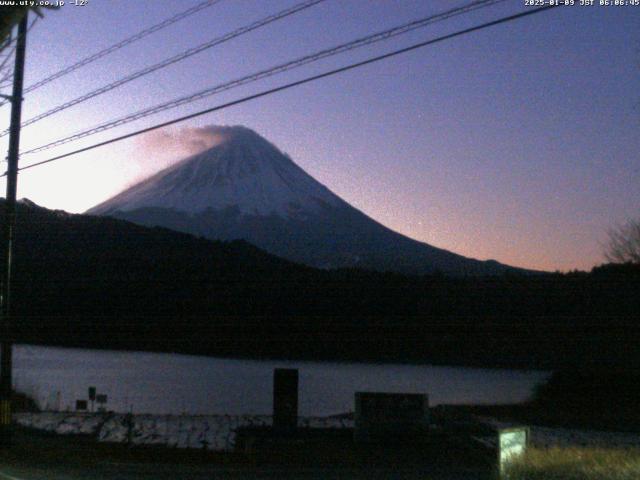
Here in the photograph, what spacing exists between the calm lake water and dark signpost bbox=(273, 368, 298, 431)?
10.0 metres

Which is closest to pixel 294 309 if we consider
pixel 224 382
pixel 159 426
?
pixel 224 382

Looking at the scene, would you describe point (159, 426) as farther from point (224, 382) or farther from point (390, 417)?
point (224, 382)

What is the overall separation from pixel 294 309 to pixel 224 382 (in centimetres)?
777

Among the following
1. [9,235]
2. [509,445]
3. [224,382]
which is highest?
[9,235]

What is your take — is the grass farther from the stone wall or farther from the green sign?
the stone wall

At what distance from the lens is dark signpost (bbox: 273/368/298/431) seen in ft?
91.8

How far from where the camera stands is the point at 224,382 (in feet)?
139

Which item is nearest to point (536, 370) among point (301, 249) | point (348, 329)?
point (348, 329)

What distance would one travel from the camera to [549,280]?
1688 inches

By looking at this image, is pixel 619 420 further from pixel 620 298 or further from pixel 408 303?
pixel 408 303

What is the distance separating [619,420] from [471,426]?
8688 millimetres

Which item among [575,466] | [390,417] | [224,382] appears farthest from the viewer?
[224,382]

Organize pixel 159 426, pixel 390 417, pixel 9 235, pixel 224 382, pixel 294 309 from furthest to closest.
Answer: pixel 294 309, pixel 224 382, pixel 159 426, pixel 390 417, pixel 9 235

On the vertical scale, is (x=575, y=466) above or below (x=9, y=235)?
below
